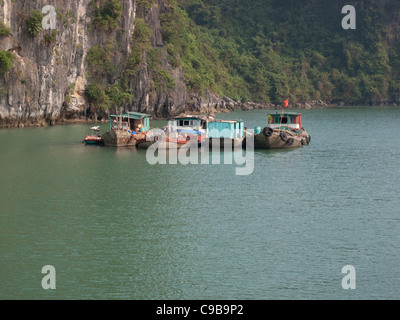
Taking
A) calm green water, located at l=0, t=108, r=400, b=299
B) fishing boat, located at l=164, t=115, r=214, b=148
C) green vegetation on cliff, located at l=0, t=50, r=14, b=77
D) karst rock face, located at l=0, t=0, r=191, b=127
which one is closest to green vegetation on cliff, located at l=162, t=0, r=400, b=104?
karst rock face, located at l=0, t=0, r=191, b=127

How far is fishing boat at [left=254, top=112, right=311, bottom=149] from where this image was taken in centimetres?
4097

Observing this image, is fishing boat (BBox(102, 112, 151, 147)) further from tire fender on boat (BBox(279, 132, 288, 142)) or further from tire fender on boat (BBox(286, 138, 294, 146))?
tire fender on boat (BBox(286, 138, 294, 146))

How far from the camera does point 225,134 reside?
41.4 metres

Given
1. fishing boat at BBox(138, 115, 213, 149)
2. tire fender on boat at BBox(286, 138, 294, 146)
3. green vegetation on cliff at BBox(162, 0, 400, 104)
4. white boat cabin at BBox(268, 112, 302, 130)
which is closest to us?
fishing boat at BBox(138, 115, 213, 149)

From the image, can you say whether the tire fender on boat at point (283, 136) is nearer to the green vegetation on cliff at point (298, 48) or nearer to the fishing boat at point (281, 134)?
the fishing boat at point (281, 134)

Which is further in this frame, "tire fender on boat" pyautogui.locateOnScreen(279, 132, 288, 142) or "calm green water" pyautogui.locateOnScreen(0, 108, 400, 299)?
"tire fender on boat" pyautogui.locateOnScreen(279, 132, 288, 142)

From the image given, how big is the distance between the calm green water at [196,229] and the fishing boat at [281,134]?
5.32 metres

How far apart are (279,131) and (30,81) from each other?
21.0m

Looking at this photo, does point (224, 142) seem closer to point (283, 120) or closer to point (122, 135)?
point (283, 120)

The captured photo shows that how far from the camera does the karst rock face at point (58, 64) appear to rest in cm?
4822

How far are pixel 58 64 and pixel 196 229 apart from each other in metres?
36.6

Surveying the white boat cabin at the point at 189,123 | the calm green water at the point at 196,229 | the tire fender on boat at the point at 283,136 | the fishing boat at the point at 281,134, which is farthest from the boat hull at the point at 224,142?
the calm green water at the point at 196,229
